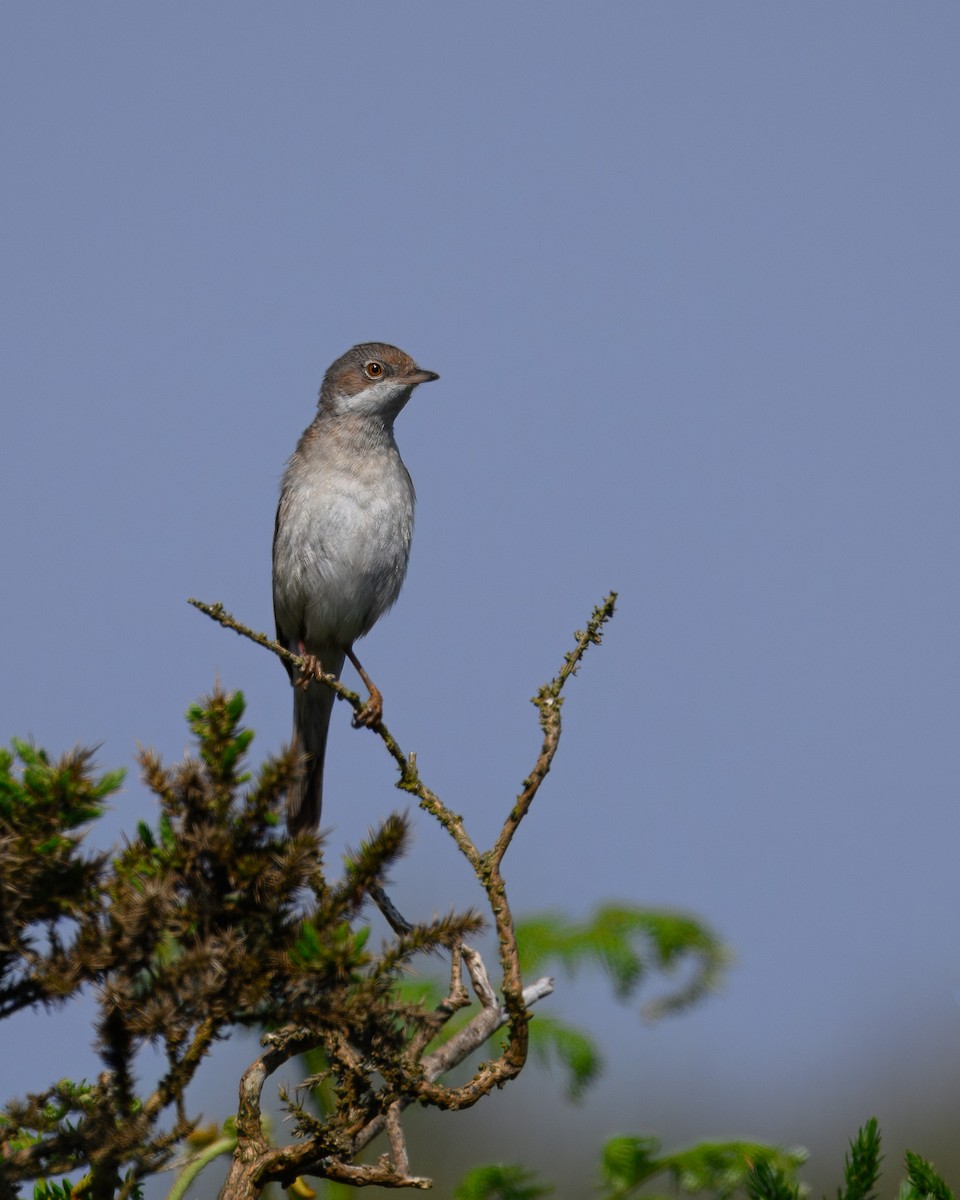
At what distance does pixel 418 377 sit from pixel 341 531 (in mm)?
1234

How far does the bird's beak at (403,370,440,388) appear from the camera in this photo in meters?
8.01

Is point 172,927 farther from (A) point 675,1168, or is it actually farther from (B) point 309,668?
(A) point 675,1168

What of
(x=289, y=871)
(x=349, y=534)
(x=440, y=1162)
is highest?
(x=349, y=534)

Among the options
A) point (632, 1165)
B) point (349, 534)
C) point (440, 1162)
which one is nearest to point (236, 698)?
point (632, 1165)

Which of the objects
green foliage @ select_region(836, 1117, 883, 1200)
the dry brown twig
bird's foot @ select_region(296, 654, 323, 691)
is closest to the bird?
bird's foot @ select_region(296, 654, 323, 691)

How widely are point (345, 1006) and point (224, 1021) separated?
7.2 inches

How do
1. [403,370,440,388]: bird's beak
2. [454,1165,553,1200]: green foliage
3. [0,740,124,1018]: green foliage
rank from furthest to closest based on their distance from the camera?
[403,370,440,388]: bird's beak, [454,1165,553,1200]: green foliage, [0,740,124,1018]: green foliage

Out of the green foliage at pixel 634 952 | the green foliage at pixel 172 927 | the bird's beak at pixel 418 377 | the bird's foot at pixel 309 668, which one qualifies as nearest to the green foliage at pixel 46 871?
the green foliage at pixel 172 927

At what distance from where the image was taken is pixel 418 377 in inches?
316

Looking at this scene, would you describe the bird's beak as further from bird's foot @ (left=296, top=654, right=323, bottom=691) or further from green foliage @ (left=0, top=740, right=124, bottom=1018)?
green foliage @ (left=0, top=740, right=124, bottom=1018)

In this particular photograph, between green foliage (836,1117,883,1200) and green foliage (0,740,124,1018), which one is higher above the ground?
green foliage (0,740,124,1018)

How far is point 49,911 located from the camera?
2055mm

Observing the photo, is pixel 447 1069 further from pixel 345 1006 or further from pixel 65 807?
pixel 65 807

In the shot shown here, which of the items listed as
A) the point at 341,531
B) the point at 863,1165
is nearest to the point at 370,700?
the point at 341,531
